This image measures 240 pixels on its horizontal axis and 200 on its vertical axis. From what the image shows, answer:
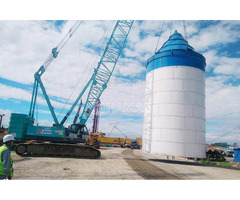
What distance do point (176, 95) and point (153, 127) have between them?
10.2 feet

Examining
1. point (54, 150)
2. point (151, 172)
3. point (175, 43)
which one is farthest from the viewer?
point (54, 150)

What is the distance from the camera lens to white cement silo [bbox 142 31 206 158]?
12812 mm

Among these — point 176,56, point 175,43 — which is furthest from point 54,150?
point 175,43

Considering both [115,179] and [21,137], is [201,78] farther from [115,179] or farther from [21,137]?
[21,137]

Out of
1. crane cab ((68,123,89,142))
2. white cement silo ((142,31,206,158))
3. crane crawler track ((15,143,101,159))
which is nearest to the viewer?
white cement silo ((142,31,206,158))

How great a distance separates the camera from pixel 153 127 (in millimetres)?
13547

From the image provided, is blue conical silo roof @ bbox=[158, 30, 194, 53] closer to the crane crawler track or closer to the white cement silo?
the white cement silo

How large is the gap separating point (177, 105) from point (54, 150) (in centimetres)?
1208

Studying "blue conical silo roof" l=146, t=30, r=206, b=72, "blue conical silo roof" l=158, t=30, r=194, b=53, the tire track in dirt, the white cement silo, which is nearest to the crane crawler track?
the tire track in dirt

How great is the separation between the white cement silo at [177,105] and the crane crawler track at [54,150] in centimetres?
604

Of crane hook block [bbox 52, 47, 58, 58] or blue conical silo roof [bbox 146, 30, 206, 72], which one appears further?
crane hook block [bbox 52, 47, 58, 58]

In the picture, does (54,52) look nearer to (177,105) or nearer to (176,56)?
(176,56)

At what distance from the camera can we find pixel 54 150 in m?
16.3

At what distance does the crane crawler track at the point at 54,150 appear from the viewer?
52.4ft
